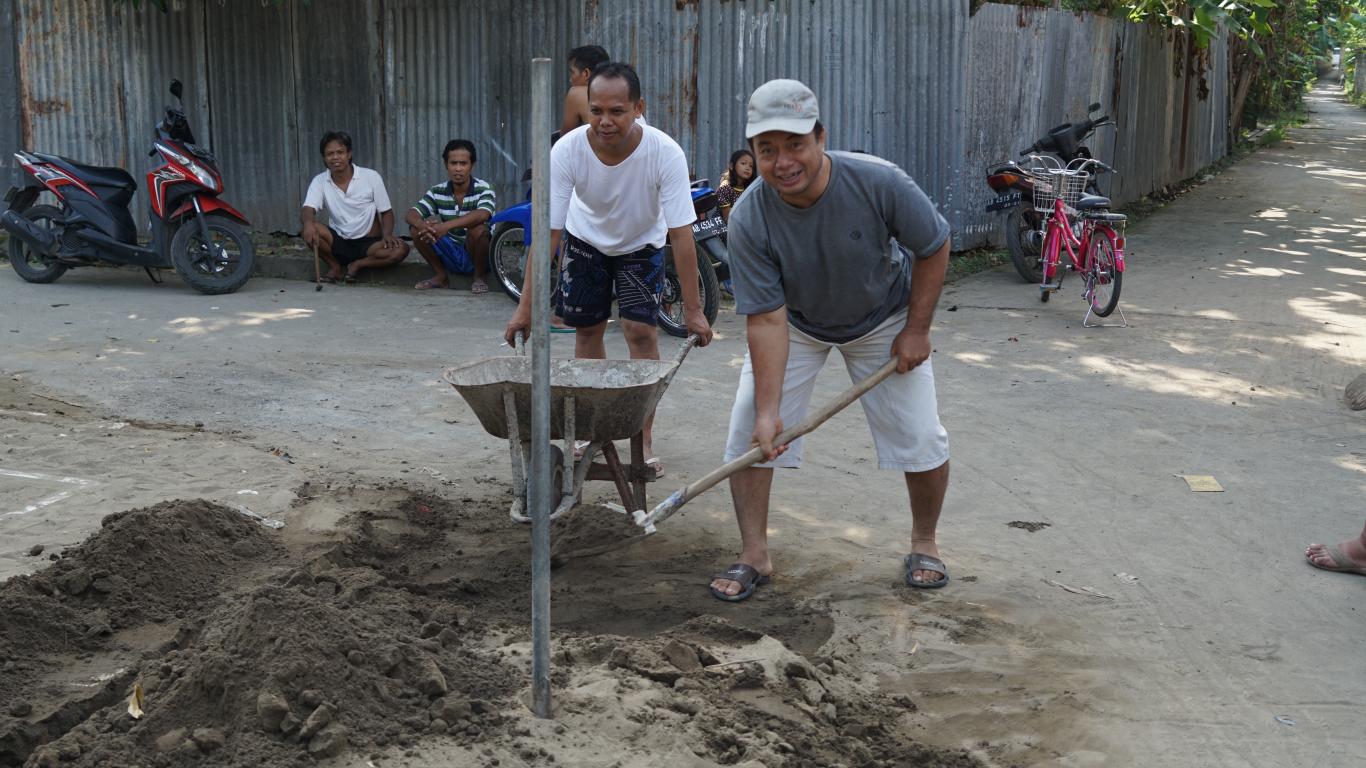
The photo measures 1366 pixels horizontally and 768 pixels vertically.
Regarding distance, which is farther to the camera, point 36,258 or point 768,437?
point 36,258

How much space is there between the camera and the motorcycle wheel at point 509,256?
9391mm

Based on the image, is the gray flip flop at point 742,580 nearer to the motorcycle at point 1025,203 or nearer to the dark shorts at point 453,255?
the motorcycle at point 1025,203

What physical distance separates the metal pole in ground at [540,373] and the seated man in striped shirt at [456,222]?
6845 millimetres

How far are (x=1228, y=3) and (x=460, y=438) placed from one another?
7307 millimetres

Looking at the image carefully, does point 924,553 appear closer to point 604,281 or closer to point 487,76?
point 604,281

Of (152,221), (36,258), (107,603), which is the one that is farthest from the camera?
(36,258)

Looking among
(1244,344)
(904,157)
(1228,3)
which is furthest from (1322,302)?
(904,157)

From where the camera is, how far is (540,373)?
113 inches

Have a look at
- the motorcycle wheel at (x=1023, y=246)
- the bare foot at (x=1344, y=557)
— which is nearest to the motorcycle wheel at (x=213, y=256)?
the motorcycle wheel at (x=1023, y=246)

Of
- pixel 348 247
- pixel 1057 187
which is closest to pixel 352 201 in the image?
pixel 348 247

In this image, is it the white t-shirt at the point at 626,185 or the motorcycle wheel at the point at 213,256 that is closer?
the white t-shirt at the point at 626,185

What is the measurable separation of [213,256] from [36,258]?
1591 millimetres

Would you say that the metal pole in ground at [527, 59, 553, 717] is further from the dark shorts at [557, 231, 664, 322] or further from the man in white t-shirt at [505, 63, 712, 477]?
the dark shorts at [557, 231, 664, 322]

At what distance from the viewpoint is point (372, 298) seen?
952 centimetres
